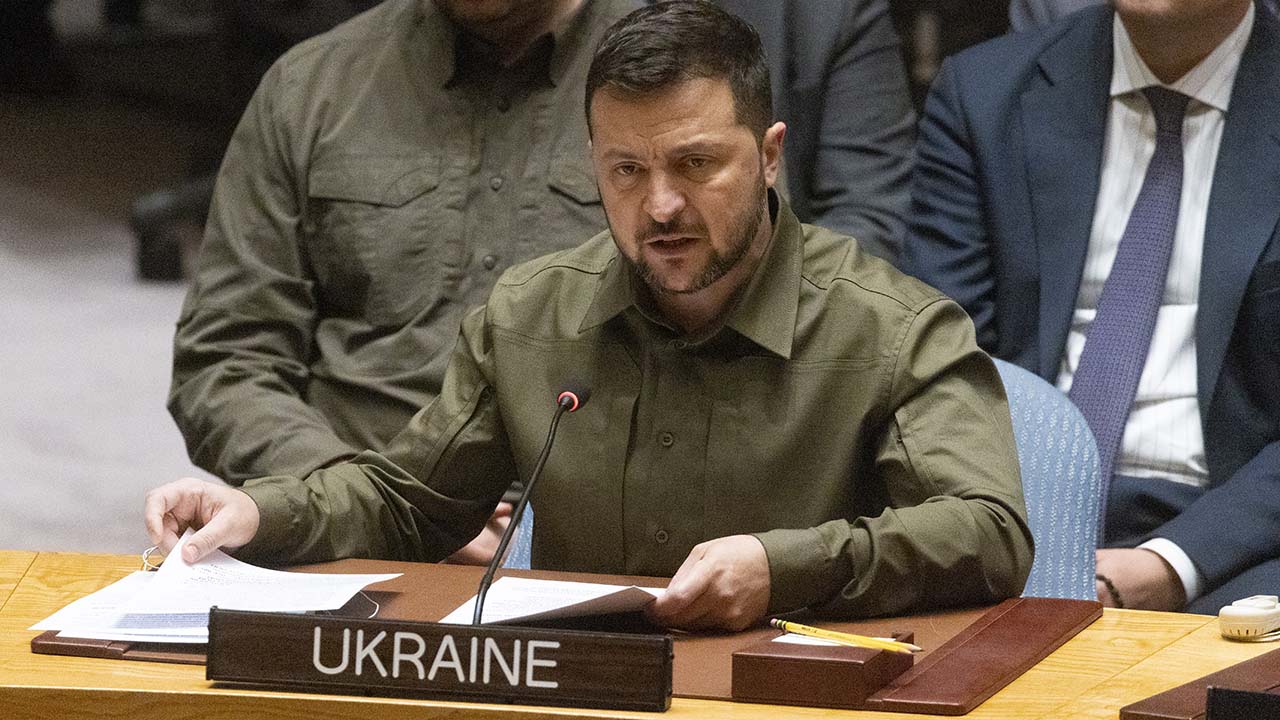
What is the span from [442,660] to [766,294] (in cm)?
69

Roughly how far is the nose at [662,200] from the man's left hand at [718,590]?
1.28 ft

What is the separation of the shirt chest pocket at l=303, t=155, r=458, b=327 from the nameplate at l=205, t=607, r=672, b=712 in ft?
4.17

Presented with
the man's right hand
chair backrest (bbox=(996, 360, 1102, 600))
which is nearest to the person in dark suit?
chair backrest (bbox=(996, 360, 1102, 600))

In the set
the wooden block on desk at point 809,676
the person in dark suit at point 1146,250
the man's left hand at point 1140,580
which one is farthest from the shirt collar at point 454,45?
the wooden block on desk at point 809,676

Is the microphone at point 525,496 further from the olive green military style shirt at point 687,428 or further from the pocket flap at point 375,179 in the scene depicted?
the pocket flap at point 375,179

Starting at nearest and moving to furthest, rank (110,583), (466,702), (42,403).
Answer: (466,702), (110,583), (42,403)

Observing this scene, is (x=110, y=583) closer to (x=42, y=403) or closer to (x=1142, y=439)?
(x=1142, y=439)

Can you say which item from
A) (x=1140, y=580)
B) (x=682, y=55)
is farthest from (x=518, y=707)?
(x=1140, y=580)

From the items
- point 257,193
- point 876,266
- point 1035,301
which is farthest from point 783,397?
point 257,193

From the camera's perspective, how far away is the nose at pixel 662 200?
202cm

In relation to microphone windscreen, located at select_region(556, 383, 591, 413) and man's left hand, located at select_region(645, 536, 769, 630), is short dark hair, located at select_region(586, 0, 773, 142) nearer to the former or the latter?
microphone windscreen, located at select_region(556, 383, 591, 413)

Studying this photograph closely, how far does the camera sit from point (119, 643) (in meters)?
1.71

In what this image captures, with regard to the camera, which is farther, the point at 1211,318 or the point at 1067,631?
the point at 1211,318

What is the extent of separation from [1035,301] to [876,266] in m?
0.76
